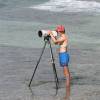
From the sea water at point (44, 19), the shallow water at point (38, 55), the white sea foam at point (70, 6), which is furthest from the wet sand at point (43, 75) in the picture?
the white sea foam at point (70, 6)

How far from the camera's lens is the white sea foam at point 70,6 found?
138 feet

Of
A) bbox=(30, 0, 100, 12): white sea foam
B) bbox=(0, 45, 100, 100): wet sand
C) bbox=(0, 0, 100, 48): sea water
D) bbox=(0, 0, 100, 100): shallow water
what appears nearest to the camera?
bbox=(0, 45, 100, 100): wet sand

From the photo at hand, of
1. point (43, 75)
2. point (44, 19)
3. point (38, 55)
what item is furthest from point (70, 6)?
point (43, 75)

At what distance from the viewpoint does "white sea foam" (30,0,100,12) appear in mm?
42125

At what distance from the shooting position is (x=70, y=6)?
1726 inches

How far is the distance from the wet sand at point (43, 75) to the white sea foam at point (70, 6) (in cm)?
1687

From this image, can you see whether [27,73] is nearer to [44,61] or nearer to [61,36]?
[44,61]

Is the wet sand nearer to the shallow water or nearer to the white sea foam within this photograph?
the shallow water

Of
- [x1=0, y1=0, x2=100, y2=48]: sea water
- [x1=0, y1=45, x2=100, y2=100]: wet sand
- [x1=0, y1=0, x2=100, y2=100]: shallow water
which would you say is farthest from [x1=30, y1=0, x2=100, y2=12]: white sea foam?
[x1=0, y1=45, x2=100, y2=100]: wet sand

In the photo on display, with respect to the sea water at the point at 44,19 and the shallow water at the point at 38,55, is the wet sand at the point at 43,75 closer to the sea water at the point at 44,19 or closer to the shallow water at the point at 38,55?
the shallow water at the point at 38,55

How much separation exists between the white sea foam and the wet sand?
1687 cm

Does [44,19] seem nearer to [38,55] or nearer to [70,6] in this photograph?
[70,6]

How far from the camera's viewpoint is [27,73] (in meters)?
18.8

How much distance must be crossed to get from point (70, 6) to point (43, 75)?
1007 inches
